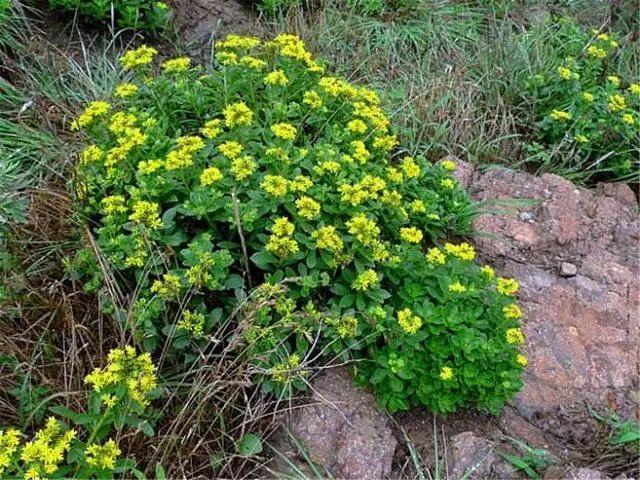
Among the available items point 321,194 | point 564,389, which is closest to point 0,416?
point 321,194

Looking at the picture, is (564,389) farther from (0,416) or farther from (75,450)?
(0,416)

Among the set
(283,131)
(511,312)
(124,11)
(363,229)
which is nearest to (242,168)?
(283,131)

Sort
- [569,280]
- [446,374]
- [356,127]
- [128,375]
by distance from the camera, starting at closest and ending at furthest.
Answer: [128,375], [446,374], [356,127], [569,280]

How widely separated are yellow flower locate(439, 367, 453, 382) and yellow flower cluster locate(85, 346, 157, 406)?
33.7 inches

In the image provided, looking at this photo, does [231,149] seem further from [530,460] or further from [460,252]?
[530,460]

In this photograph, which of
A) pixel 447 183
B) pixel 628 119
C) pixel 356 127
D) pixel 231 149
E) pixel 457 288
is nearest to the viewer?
pixel 457 288

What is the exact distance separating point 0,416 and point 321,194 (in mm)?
1210

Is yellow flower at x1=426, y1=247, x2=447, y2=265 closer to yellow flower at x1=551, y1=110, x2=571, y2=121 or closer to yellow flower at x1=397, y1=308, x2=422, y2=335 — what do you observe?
yellow flower at x1=397, y1=308, x2=422, y2=335

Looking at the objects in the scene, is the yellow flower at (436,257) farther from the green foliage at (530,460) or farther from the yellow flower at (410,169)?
the green foliage at (530,460)

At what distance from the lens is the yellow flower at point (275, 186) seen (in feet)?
7.26

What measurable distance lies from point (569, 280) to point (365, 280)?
1.14m

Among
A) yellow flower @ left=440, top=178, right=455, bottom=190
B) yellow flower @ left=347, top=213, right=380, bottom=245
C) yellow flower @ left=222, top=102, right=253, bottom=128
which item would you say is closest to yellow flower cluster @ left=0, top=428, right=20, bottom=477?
yellow flower @ left=347, top=213, right=380, bottom=245

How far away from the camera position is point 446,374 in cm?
209

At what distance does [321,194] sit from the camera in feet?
7.69
